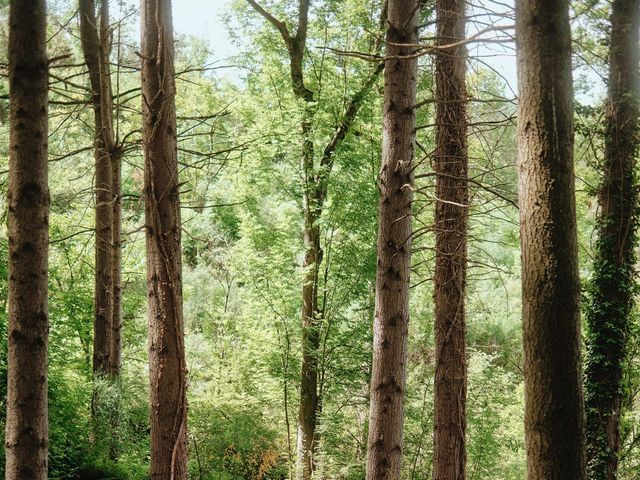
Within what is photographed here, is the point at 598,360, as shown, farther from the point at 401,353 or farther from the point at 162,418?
the point at 162,418

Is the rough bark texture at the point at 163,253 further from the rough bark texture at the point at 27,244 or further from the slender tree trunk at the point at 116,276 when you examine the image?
the slender tree trunk at the point at 116,276

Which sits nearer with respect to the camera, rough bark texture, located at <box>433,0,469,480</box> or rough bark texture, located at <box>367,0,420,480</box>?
rough bark texture, located at <box>367,0,420,480</box>

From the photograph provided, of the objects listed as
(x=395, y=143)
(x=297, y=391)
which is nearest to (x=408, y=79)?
(x=395, y=143)

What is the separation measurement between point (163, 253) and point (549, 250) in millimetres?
2520

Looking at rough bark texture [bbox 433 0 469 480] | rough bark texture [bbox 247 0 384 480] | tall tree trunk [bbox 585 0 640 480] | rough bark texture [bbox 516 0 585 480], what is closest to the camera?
rough bark texture [bbox 516 0 585 480]

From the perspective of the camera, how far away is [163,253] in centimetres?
431

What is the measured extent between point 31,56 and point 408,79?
2923mm

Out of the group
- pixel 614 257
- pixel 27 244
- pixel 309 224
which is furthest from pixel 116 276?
pixel 614 257

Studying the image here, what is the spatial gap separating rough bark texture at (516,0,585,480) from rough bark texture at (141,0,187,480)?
2.34 meters

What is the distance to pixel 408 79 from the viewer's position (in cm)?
531

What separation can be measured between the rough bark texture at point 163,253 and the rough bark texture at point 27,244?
68 cm

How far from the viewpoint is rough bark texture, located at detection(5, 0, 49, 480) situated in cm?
403

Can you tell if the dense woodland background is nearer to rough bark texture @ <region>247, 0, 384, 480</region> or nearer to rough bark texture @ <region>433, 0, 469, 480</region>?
rough bark texture @ <region>247, 0, 384, 480</region>

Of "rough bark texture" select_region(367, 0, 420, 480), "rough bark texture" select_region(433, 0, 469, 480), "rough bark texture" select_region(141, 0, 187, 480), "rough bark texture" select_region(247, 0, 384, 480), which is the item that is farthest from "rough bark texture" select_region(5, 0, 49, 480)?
A: "rough bark texture" select_region(247, 0, 384, 480)
